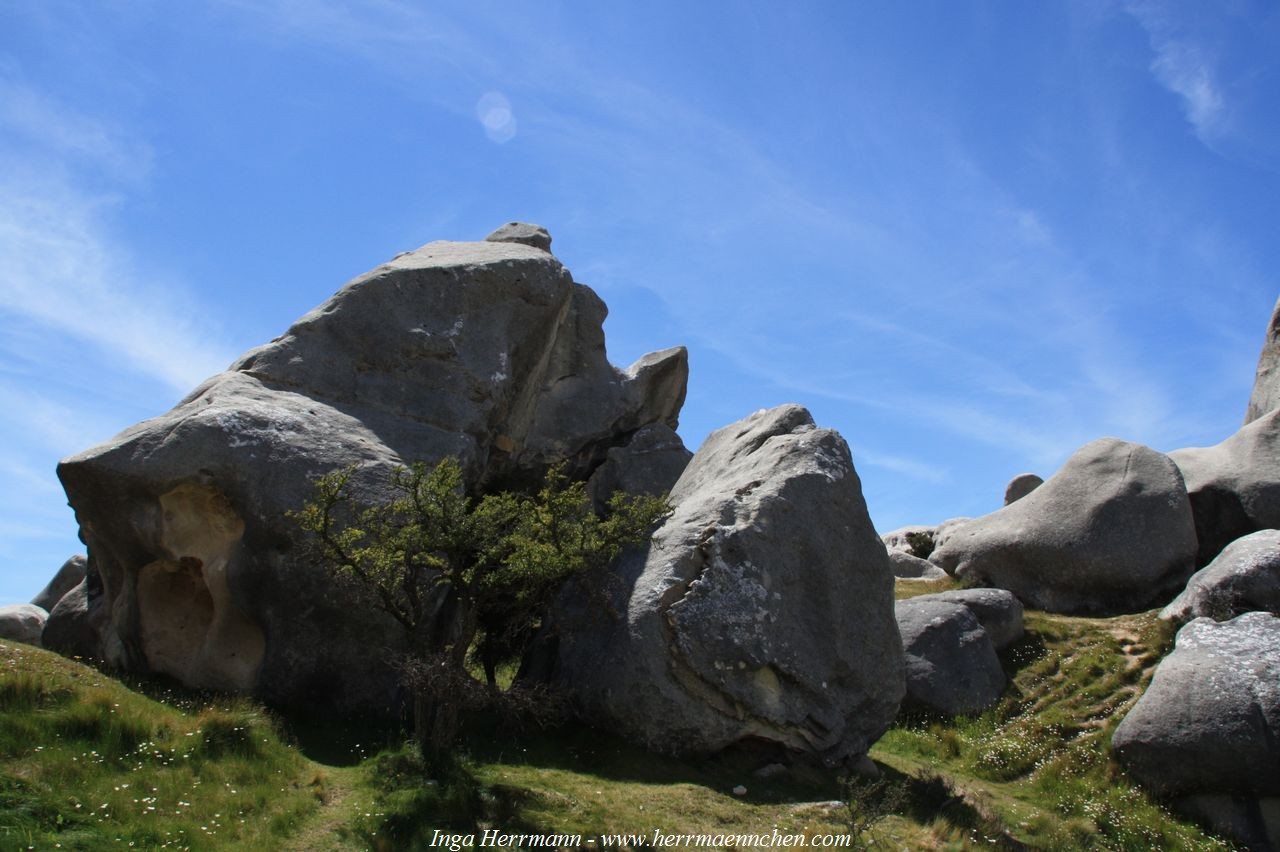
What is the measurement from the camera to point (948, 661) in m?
20.8

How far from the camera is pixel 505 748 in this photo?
15094 mm

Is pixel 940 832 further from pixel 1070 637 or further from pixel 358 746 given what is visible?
pixel 1070 637

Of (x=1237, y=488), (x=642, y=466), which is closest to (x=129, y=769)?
(x=642, y=466)

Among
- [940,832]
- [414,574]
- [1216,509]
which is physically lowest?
[940,832]

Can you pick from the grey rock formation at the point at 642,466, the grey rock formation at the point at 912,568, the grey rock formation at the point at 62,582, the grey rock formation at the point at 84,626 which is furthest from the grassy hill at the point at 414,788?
the grey rock formation at the point at 62,582

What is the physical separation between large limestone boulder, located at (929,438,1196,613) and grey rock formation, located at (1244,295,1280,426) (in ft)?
21.9

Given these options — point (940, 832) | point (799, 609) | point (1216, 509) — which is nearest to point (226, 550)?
point (799, 609)

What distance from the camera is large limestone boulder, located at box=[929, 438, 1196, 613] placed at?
958 inches

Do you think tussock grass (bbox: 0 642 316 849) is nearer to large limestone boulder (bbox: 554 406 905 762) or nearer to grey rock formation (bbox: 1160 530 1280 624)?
large limestone boulder (bbox: 554 406 905 762)

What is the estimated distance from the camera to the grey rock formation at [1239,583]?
19.4m

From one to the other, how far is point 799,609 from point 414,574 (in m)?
5.81

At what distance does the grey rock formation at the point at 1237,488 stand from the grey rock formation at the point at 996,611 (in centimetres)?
591

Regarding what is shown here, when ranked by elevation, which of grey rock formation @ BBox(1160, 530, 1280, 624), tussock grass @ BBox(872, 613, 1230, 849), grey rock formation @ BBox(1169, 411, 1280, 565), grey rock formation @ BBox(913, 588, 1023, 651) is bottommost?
tussock grass @ BBox(872, 613, 1230, 849)

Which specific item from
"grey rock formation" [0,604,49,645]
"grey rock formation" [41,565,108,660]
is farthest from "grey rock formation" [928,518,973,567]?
"grey rock formation" [0,604,49,645]
